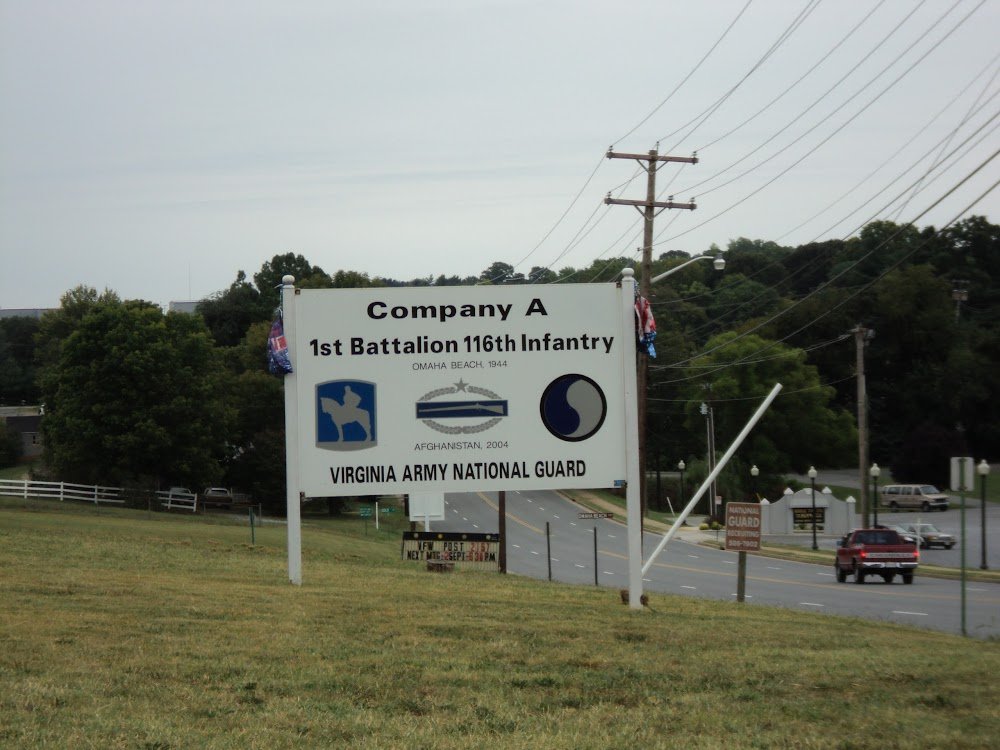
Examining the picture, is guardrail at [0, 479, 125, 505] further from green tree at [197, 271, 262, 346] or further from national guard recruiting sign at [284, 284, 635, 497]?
green tree at [197, 271, 262, 346]

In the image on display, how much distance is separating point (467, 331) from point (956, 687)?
7626mm

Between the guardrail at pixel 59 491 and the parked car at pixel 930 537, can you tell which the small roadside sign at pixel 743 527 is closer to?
the parked car at pixel 930 537

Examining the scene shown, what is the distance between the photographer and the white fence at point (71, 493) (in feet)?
190

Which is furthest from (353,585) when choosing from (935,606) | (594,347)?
(935,606)

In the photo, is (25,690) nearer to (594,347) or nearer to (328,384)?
(328,384)

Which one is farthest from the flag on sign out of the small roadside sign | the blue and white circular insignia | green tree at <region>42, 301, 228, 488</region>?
green tree at <region>42, 301, 228, 488</region>

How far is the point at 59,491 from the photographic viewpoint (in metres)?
59.4

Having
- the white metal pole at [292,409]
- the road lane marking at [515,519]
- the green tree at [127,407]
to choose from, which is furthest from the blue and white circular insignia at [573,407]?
the green tree at [127,407]

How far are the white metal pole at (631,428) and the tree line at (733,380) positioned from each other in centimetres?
3152

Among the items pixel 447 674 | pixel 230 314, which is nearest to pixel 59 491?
pixel 447 674

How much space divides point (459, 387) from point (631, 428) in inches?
87.6

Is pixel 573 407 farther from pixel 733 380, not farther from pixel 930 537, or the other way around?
pixel 733 380

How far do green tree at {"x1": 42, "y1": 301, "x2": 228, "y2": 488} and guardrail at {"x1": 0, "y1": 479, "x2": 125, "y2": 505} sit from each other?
482 centimetres

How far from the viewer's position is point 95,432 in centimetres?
6894
